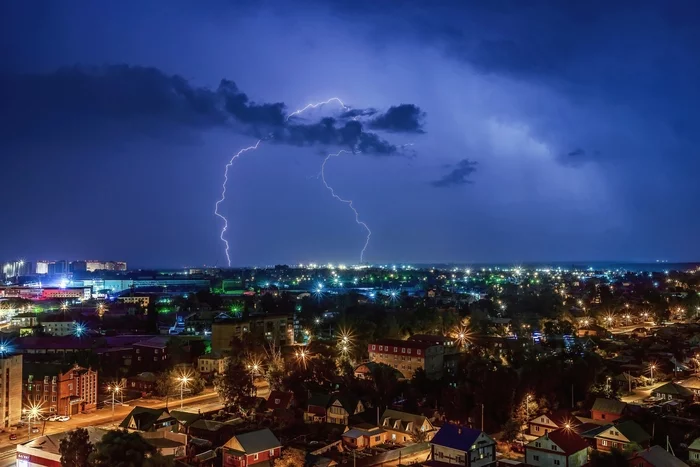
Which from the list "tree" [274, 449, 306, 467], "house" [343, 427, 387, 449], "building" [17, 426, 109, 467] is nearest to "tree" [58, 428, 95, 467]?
"building" [17, 426, 109, 467]

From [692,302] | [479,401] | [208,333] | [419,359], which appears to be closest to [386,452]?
[479,401]

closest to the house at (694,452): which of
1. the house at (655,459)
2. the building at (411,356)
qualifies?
the house at (655,459)

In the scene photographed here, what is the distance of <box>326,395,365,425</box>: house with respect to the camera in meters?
13.5

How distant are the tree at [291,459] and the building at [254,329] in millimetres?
10481

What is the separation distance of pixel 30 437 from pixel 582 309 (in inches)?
1176

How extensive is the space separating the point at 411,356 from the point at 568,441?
26.0 ft

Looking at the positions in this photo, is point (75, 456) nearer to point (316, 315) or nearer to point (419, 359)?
point (419, 359)

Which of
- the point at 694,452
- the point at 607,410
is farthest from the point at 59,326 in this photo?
the point at 694,452

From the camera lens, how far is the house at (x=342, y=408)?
13477mm

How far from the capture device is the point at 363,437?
39.3 feet

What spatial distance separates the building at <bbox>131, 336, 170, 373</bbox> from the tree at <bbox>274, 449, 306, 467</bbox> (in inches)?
341

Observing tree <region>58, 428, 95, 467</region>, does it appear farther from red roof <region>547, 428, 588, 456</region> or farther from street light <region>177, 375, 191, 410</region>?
red roof <region>547, 428, 588, 456</region>

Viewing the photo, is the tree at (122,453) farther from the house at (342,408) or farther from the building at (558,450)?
the building at (558,450)

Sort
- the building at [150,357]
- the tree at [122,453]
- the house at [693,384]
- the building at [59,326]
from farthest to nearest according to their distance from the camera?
the building at [59,326], the building at [150,357], the house at [693,384], the tree at [122,453]
